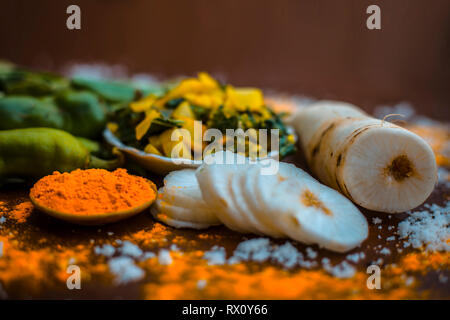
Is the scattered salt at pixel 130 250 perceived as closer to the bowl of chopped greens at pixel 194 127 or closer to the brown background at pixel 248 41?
the bowl of chopped greens at pixel 194 127

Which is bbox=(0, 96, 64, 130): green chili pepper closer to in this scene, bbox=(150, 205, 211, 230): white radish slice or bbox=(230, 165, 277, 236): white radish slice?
bbox=(150, 205, 211, 230): white radish slice

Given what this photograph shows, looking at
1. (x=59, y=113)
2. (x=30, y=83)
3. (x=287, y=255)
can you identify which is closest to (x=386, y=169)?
(x=287, y=255)

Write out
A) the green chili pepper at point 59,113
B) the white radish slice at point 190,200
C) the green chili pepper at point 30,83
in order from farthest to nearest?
1. the green chili pepper at point 30,83
2. the green chili pepper at point 59,113
3. the white radish slice at point 190,200

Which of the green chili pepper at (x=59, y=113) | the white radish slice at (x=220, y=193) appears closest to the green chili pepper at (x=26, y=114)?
the green chili pepper at (x=59, y=113)

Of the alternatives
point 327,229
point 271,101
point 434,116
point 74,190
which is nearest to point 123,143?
point 74,190
